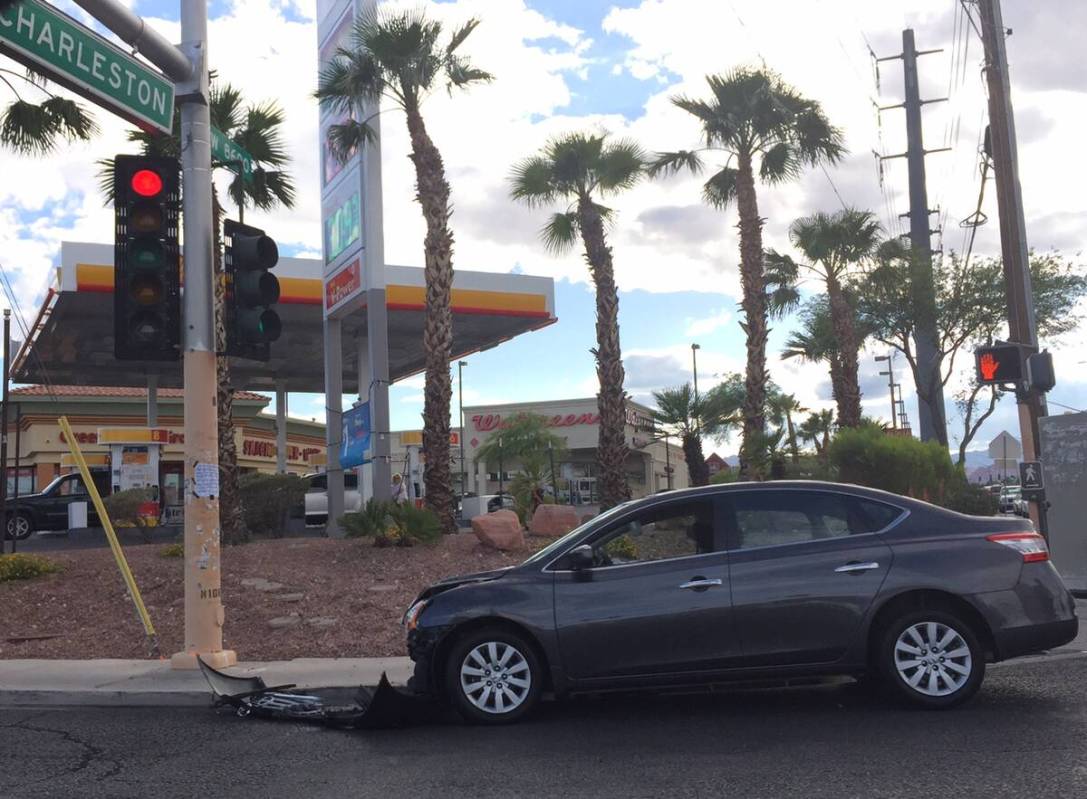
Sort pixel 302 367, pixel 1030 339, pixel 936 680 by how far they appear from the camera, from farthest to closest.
A: pixel 302 367 → pixel 1030 339 → pixel 936 680

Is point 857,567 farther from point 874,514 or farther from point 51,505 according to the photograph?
point 51,505

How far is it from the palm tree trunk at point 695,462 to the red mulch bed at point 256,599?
9.26 m

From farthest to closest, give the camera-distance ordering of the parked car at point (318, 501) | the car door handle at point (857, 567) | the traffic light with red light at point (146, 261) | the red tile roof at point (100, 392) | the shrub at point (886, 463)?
the red tile roof at point (100, 392) < the parked car at point (318, 501) < the shrub at point (886, 463) < the traffic light with red light at point (146, 261) < the car door handle at point (857, 567)

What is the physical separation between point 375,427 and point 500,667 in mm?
11496

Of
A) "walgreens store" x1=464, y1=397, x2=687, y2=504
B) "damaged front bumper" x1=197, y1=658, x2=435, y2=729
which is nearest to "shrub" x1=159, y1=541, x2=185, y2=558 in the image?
"damaged front bumper" x1=197, y1=658, x2=435, y2=729

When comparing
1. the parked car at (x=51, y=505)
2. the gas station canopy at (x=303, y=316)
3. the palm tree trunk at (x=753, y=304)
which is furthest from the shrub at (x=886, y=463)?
the parked car at (x=51, y=505)

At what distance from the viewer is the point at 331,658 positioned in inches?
414

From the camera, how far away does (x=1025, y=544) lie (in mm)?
7242

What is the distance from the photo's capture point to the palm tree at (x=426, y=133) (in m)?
17.2

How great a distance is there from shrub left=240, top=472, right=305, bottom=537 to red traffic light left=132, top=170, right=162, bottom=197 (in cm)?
1097

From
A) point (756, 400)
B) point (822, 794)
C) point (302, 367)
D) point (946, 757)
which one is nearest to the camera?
point (822, 794)

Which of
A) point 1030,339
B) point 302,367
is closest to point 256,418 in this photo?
point 302,367

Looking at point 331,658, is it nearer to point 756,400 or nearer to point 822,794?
point 822,794

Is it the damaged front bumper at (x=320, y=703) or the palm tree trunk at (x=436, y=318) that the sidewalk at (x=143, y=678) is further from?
the palm tree trunk at (x=436, y=318)
